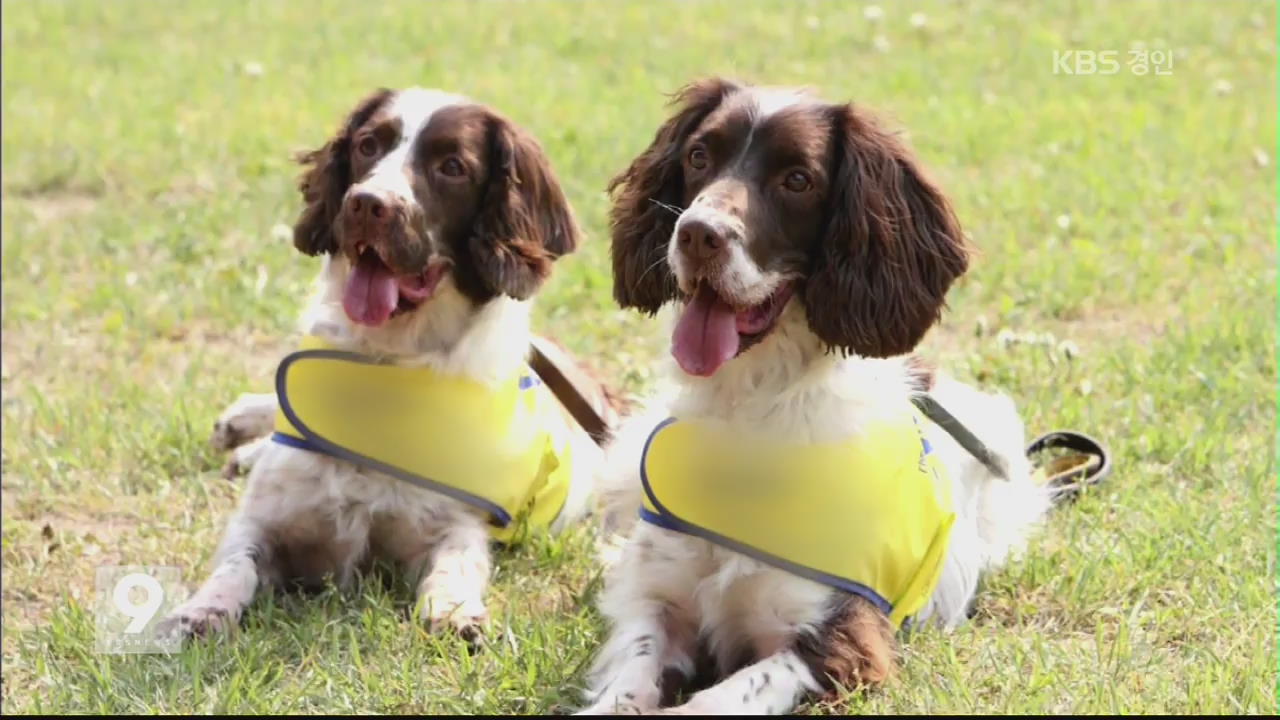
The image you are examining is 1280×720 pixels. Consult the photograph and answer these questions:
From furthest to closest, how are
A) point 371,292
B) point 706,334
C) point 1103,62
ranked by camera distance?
point 1103,62 → point 371,292 → point 706,334

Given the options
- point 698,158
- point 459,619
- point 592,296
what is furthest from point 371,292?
point 592,296

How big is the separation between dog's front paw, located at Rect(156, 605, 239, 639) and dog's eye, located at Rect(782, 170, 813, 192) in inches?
72.2

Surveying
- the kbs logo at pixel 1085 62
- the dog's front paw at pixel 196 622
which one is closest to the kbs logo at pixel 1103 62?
the kbs logo at pixel 1085 62

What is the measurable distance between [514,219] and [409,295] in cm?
37

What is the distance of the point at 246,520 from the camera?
15.3 feet

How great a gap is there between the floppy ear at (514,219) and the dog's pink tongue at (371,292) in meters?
0.26

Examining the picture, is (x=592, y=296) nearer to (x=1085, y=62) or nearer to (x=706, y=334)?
(x=706, y=334)

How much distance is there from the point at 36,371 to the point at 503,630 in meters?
3.27

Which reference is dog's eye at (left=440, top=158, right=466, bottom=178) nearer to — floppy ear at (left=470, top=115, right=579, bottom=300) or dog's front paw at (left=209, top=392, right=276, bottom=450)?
floppy ear at (left=470, top=115, right=579, bottom=300)

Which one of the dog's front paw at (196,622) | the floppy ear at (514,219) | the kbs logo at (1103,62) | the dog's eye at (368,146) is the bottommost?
the dog's front paw at (196,622)

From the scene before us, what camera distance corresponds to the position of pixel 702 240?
3.51 meters

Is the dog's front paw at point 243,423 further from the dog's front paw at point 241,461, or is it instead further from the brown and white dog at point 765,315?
the brown and white dog at point 765,315

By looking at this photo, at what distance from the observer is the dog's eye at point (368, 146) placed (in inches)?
182

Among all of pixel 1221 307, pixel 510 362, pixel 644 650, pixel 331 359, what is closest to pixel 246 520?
pixel 331 359
